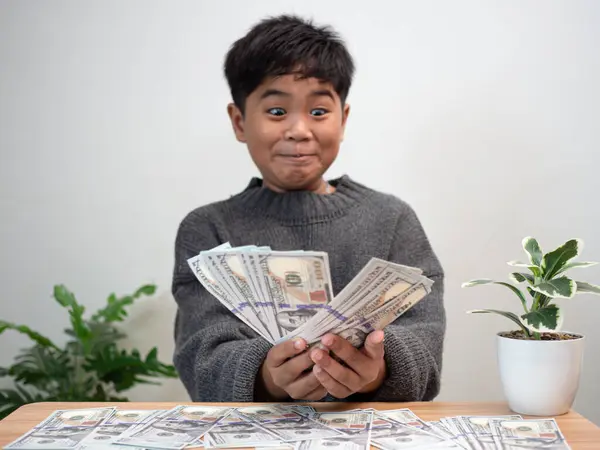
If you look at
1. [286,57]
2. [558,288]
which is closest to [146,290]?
[286,57]

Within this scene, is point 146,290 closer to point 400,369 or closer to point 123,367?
point 123,367

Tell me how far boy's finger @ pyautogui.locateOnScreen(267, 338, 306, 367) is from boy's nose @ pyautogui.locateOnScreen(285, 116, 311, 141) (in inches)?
20.8

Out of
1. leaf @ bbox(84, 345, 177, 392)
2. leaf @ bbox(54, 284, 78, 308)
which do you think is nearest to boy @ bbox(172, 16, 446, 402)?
leaf @ bbox(84, 345, 177, 392)

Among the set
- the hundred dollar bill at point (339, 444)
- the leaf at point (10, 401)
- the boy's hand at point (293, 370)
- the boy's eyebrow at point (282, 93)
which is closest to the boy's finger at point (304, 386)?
the boy's hand at point (293, 370)

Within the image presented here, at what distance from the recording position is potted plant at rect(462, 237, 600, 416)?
96 cm

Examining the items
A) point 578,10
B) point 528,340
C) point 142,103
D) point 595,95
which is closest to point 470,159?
point 595,95

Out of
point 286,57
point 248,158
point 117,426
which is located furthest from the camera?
point 248,158

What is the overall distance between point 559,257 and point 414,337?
0.34 m

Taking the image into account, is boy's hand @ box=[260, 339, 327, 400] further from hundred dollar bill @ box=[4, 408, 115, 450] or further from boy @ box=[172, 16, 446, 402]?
hundred dollar bill @ box=[4, 408, 115, 450]

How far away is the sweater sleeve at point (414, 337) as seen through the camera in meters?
1.18

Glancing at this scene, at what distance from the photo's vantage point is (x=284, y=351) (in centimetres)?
106

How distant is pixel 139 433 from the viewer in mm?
916

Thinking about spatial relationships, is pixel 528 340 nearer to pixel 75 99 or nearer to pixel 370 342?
pixel 370 342

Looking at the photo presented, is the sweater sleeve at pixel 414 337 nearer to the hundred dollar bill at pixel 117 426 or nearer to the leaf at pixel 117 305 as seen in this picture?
the hundred dollar bill at pixel 117 426
